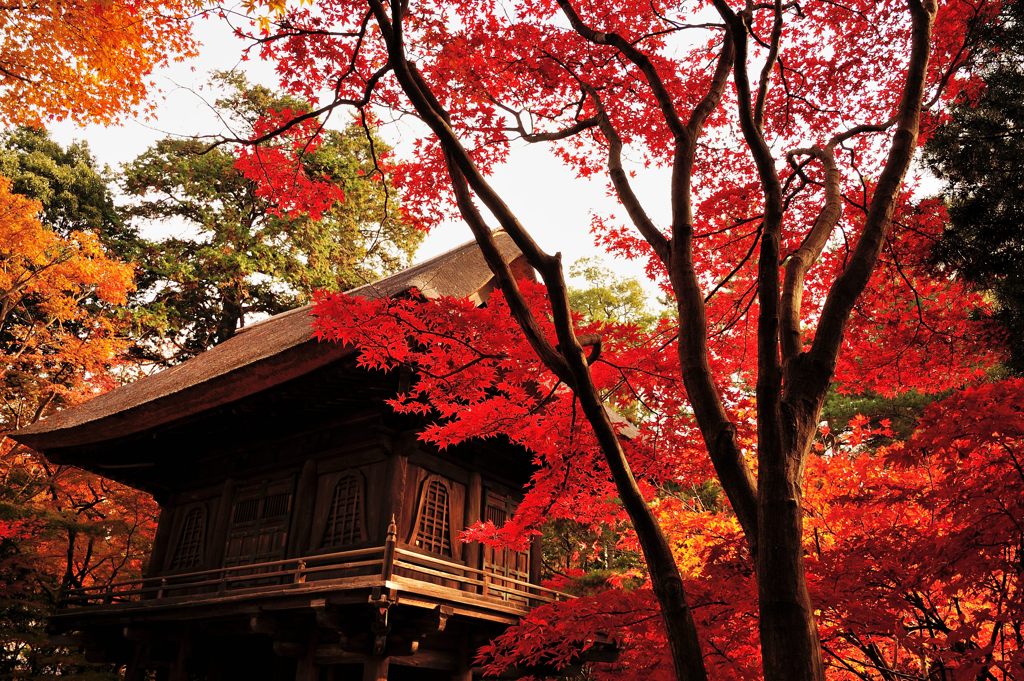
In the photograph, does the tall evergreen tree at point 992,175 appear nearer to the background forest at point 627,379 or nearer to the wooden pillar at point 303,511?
the background forest at point 627,379

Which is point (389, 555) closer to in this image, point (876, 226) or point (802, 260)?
point (802, 260)

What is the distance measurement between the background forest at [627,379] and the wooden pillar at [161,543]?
222 centimetres

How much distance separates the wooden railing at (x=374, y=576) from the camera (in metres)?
7.39

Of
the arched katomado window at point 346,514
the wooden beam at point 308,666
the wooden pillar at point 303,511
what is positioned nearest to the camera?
the wooden beam at point 308,666

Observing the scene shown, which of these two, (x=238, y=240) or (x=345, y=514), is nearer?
(x=345, y=514)

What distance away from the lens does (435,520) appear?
357 inches

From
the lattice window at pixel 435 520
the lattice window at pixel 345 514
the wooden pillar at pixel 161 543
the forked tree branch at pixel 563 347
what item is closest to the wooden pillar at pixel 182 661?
the wooden pillar at pixel 161 543

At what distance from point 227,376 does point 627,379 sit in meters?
5.45

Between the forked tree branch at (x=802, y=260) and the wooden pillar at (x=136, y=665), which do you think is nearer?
the forked tree branch at (x=802, y=260)

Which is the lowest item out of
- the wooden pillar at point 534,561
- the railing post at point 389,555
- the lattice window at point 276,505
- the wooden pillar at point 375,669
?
the wooden pillar at point 375,669

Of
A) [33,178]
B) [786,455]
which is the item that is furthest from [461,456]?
[33,178]

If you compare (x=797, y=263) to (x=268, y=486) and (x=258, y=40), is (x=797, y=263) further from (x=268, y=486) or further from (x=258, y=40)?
(x=268, y=486)

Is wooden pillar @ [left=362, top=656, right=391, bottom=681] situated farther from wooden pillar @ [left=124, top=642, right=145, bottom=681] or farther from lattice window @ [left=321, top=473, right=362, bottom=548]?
wooden pillar @ [left=124, top=642, right=145, bottom=681]

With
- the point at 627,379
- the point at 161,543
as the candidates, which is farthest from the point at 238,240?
the point at 627,379
